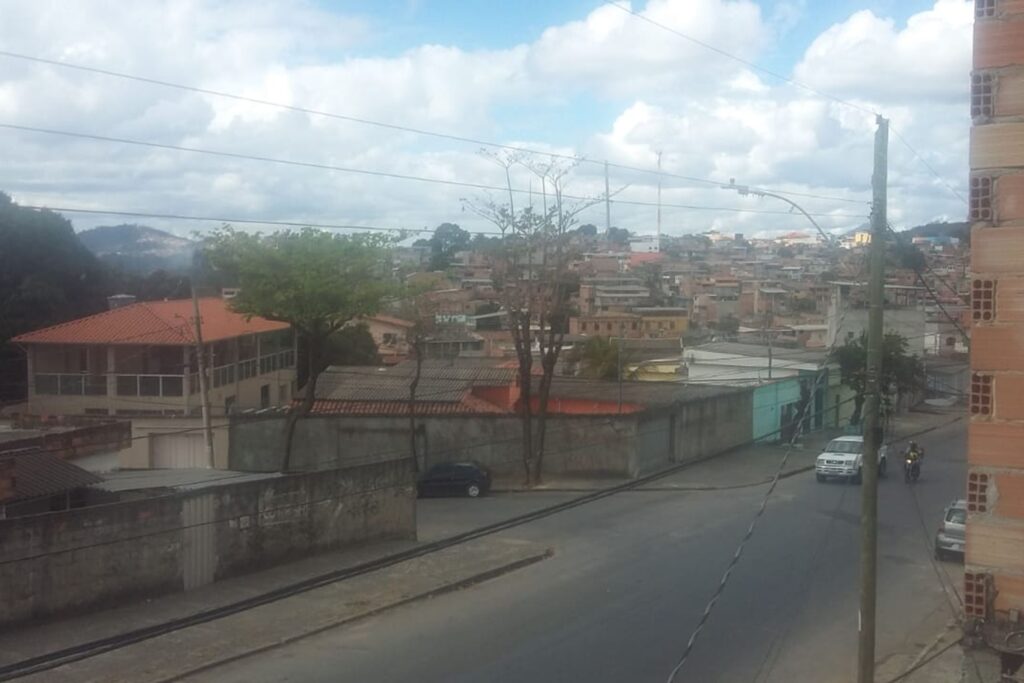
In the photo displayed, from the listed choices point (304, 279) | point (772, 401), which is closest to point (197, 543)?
point (304, 279)

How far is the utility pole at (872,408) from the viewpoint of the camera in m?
10.1

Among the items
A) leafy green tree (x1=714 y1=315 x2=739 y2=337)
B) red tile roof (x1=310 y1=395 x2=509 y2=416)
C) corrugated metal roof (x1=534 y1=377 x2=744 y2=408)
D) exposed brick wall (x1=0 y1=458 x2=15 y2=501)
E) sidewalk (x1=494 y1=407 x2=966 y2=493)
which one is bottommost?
sidewalk (x1=494 y1=407 x2=966 y2=493)

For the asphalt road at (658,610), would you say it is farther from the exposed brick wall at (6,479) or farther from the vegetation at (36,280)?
the vegetation at (36,280)

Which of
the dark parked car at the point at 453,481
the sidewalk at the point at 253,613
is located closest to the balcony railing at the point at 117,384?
the dark parked car at the point at 453,481

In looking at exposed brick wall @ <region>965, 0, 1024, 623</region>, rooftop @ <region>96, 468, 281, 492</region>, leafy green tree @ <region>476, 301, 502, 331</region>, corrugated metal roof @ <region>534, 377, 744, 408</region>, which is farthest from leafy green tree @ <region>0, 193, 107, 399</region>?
exposed brick wall @ <region>965, 0, 1024, 623</region>

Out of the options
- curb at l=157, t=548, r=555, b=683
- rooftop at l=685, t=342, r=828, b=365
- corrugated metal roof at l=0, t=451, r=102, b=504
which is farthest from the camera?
rooftop at l=685, t=342, r=828, b=365

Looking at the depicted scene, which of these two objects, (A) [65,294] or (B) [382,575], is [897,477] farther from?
(A) [65,294]

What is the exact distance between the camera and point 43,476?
1744 centimetres

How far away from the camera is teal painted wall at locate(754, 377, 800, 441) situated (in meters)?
38.5

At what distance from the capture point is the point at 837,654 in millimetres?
13562

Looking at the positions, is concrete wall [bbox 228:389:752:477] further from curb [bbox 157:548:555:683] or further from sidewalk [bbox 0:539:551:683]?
curb [bbox 157:548:555:683]

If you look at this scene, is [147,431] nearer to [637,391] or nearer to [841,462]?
[637,391]

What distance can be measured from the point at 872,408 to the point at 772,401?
29.6 meters

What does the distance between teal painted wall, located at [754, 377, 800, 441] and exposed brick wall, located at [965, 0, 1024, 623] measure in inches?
1212
